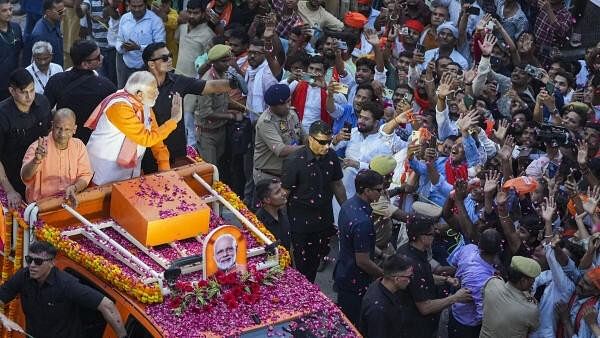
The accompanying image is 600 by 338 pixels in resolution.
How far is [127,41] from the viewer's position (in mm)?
15891

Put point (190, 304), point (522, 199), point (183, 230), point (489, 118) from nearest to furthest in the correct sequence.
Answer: point (190, 304)
point (183, 230)
point (522, 199)
point (489, 118)

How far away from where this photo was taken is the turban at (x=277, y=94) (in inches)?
485

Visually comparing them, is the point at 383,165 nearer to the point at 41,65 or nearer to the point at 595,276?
the point at 595,276

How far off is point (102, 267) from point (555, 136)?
5.44m

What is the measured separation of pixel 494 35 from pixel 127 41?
15.8ft

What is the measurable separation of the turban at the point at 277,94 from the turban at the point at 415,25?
3552mm

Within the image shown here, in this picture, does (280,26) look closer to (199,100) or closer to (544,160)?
(199,100)

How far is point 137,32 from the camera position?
15.9m

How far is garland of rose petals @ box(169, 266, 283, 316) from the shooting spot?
879cm

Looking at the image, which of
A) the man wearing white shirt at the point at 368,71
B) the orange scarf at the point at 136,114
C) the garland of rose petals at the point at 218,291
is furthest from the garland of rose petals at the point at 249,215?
the man wearing white shirt at the point at 368,71

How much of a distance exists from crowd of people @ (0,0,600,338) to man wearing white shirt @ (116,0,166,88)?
0.03 m

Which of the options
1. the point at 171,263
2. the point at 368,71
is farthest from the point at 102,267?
the point at 368,71

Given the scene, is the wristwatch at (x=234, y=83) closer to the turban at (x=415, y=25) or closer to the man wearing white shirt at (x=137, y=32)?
the man wearing white shirt at (x=137, y=32)

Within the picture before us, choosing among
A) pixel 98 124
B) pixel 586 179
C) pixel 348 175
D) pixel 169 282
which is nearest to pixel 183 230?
pixel 169 282
